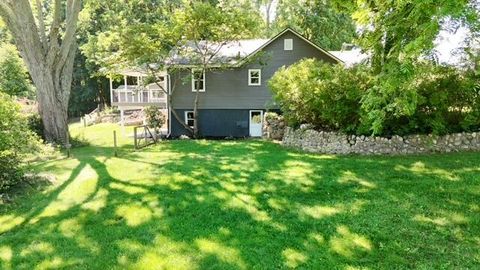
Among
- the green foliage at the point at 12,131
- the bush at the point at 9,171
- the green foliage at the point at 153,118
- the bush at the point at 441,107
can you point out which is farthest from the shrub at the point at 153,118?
the bush at the point at 441,107

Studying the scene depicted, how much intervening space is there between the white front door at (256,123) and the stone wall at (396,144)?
28.5 ft

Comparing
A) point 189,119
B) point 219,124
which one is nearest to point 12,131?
point 189,119

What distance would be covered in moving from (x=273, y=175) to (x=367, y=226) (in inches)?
147

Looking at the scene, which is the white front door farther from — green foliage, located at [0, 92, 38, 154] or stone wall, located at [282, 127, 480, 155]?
green foliage, located at [0, 92, 38, 154]

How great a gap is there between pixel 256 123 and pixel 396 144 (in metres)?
11.0

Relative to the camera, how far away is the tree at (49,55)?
16.1 metres

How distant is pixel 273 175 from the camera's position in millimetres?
10133

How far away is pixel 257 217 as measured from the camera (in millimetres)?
7344

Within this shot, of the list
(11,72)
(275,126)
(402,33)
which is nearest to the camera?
(402,33)

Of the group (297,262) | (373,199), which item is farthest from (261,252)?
(373,199)

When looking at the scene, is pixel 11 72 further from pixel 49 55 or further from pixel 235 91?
pixel 235 91

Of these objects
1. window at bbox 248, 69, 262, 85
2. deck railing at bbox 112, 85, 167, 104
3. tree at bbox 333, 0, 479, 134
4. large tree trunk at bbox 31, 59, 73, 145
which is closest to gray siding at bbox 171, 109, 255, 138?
window at bbox 248, 69, 262, 85

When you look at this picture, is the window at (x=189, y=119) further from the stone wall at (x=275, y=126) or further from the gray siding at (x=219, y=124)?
the stone wall at (x=275, y=126)

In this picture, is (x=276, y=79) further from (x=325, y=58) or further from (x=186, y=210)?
(x=186, y=210)
